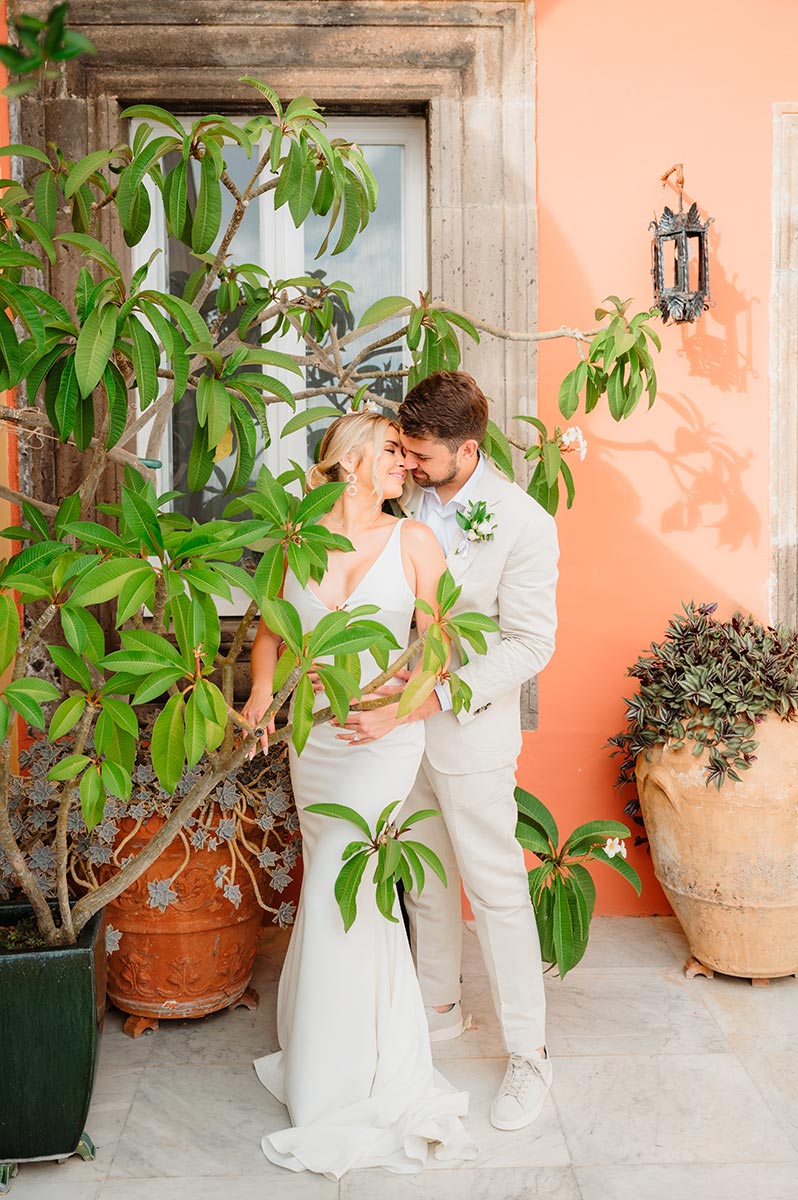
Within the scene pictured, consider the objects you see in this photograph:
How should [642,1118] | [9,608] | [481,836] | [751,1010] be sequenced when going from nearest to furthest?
[9,608] → [642,1118] → [481,836] → [751,1010]

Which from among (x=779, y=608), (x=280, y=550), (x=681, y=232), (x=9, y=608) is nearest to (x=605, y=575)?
(x=779, y=608)

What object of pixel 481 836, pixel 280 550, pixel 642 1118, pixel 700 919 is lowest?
pixel 642 1118

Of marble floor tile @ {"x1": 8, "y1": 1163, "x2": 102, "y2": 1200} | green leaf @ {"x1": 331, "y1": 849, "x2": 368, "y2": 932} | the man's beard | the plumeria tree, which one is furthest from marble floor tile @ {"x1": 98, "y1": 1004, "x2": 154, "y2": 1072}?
the man's beard

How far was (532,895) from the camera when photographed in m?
2.71

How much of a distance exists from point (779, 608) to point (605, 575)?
561 mm

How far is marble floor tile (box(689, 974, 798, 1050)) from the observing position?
2.77m

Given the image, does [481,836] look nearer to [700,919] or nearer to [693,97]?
[700,919]

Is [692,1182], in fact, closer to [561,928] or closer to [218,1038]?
[561,928]

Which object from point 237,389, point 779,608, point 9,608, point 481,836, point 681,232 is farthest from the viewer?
point 779,608

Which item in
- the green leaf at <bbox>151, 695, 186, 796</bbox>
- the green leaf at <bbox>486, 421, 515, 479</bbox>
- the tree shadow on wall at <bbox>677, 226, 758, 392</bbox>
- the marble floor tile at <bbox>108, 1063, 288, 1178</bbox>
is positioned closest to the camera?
the green leaf at <bbox>151, 695, 186, 796</bbox>

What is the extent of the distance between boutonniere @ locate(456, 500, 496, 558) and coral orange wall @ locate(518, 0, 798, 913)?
3.21 feet

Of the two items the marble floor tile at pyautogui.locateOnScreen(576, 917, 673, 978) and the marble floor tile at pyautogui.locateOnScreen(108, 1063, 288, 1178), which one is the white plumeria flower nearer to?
the marble floor tile at pyautogui.locateOnScreen(576, 917, 673, 978)

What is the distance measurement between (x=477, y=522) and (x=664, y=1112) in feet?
4.55

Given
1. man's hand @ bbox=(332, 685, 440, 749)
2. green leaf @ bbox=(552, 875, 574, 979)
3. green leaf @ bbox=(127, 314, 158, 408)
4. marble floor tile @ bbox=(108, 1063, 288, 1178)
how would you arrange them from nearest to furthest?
green leaf @ bbox=(127, 314, 158, 408)
marble floor tile @ bbox=(108, 1063, 288, 1178)
man's hand @ bbox=(332, 685, 440, 749)
green leaf @ bbox=(552, 875, 574, 979)
